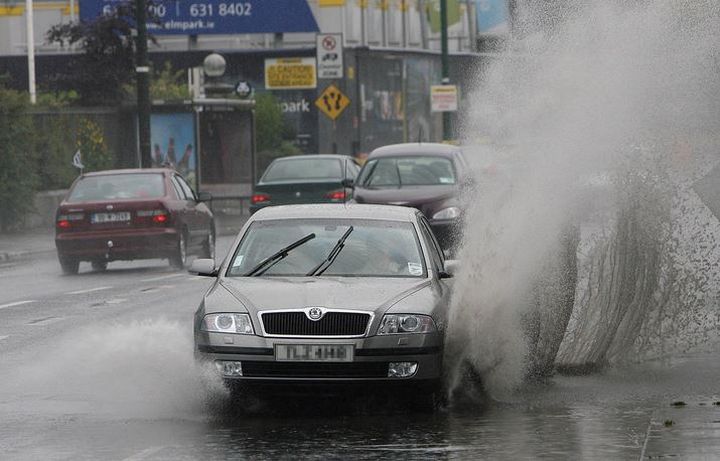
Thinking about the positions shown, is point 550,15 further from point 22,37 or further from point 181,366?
point 22,37

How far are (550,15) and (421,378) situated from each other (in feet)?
12.9

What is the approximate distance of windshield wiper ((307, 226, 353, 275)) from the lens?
11859mm

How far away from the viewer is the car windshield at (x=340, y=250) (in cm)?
1191

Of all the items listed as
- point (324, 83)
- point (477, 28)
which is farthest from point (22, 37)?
point (477, 28)

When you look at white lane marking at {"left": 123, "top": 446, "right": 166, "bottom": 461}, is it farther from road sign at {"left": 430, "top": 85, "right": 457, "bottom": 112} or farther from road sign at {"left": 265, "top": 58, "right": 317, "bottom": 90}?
road sign at {"left": 265, "top": 58, "right": 317, "bottom": 90}

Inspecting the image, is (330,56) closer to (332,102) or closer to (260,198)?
(332,102)

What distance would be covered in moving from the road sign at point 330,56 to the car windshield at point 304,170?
50.5ft

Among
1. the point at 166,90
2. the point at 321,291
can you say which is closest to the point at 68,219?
the point at 321,291

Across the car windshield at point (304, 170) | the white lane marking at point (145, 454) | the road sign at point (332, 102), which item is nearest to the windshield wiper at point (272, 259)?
the white lane marking at point (145, 454)

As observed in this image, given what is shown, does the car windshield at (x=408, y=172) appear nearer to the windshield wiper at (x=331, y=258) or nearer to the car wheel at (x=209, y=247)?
the car wheel at (x=209, y=247)

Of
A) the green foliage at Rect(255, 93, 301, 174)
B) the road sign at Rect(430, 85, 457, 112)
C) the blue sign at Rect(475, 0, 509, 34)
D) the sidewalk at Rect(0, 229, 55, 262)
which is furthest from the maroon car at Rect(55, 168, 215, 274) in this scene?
the blue sign at Rect(475, 0, 509, 34)

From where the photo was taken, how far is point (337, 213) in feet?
41.5

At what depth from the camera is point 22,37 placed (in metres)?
67.1

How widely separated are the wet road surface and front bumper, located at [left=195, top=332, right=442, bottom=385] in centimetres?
27
